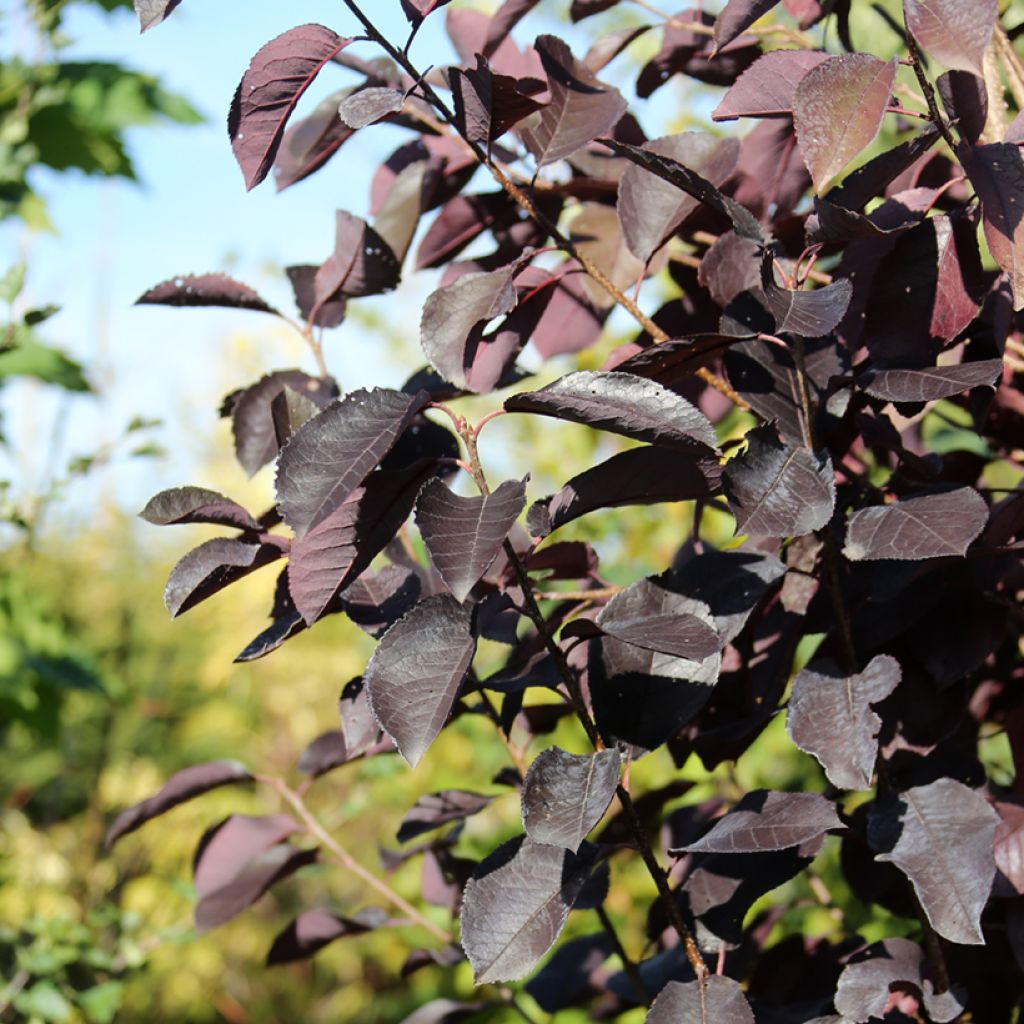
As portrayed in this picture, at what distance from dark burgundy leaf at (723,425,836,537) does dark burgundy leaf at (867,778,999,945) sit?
0.24 metres

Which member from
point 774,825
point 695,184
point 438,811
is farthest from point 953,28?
point 438,811

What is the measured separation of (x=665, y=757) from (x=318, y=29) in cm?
199

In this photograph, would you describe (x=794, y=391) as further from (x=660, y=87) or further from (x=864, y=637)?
(x=660, y=87)

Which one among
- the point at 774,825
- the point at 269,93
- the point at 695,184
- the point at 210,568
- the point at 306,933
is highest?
the point at 269,93

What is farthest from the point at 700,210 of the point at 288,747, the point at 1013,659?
the point at 288,747

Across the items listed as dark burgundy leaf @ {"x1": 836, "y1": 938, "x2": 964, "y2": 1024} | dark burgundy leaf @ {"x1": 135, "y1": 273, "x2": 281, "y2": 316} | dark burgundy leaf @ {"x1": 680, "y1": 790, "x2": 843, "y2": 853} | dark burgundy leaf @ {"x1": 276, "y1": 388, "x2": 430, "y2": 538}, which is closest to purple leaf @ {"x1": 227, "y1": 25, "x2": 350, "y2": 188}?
dark burgundy leaf @ {"x1": 276, "y1": 388, "x2": 430, "y2": 538}

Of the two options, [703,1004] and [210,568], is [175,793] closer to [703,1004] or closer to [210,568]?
[210,568]

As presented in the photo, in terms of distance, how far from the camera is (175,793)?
3.57 feet

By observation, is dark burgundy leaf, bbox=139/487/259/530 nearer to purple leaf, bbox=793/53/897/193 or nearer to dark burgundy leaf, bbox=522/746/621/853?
dark burgundy leaf, bbox=522/746/621/853

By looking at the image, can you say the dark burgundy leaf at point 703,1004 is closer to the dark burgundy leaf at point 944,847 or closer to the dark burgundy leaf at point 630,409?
the dark burgundy leaf at point 944,847

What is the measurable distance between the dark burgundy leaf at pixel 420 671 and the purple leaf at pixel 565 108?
0.42m

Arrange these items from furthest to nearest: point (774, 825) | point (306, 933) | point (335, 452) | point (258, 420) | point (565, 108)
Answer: point (306, 933) < point (258, 420) < point (565, 108) < point (774, 825) < point (335, 452)

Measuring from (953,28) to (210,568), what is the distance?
600 mm

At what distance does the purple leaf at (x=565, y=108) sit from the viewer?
90cm
